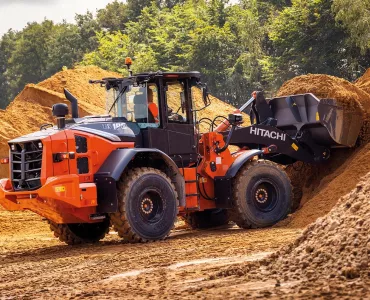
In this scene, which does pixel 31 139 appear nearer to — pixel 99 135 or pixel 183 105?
pixel 99 135

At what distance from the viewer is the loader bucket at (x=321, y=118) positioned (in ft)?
53.7

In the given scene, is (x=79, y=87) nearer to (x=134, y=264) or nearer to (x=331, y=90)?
(x=331, y=90)

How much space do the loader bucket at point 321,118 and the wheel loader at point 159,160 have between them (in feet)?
0.06

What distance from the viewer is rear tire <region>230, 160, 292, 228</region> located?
1528 centimetres

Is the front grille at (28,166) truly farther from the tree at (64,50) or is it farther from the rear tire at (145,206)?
the tree at (64,50)

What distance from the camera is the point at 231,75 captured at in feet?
163

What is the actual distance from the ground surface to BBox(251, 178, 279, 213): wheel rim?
634mm

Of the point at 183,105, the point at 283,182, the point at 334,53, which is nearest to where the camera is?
the point at 183,105

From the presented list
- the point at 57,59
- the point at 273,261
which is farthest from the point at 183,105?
the point at 57,59

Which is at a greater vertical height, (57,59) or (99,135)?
(57,59)

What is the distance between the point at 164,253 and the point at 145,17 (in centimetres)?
5856

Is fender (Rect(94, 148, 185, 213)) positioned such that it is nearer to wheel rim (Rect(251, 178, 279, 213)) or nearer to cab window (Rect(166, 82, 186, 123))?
cab window (Rect(166, 82, 186, 123))

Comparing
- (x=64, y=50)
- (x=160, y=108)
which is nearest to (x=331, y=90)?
(x=160, y=108)

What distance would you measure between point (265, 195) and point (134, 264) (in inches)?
215
